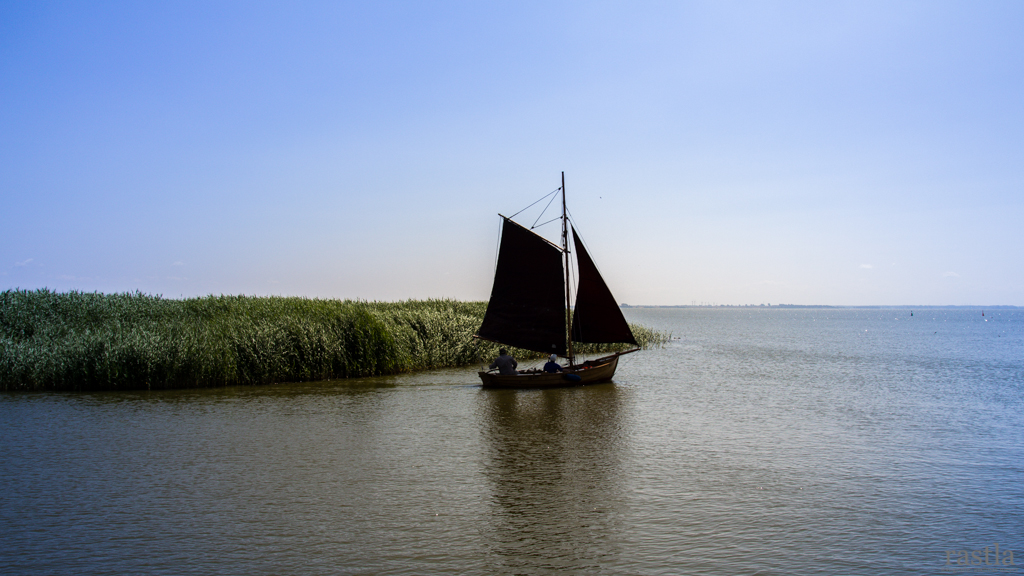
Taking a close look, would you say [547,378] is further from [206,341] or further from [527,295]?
[206,341]

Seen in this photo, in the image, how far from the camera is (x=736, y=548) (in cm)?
820

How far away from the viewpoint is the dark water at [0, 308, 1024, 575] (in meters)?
8.03

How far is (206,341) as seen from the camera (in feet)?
83.0

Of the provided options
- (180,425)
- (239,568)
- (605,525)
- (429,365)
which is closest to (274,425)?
(180,425)

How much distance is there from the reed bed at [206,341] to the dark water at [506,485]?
6.90ft

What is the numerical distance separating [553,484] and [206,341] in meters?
19.1

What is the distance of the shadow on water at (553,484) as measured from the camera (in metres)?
8.14

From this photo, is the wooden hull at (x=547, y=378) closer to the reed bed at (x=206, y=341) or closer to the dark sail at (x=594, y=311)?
the dark sail at (x=594, y=311)

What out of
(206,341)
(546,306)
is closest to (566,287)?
(546,306)

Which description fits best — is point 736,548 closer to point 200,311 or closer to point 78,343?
point 78,343

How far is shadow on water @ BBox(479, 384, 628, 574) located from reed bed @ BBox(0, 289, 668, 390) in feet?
32.8

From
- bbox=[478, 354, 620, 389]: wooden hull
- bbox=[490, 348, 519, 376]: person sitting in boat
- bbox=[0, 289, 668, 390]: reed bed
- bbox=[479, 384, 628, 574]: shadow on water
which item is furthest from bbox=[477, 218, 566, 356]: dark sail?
bbox=[0, 289, 668, 390]: reed bed

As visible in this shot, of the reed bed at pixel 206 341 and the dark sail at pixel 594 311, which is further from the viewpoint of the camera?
the dark sail at pixel 594 311

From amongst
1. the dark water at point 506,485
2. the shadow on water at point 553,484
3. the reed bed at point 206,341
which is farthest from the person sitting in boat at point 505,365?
the reed bed at point 206,341
